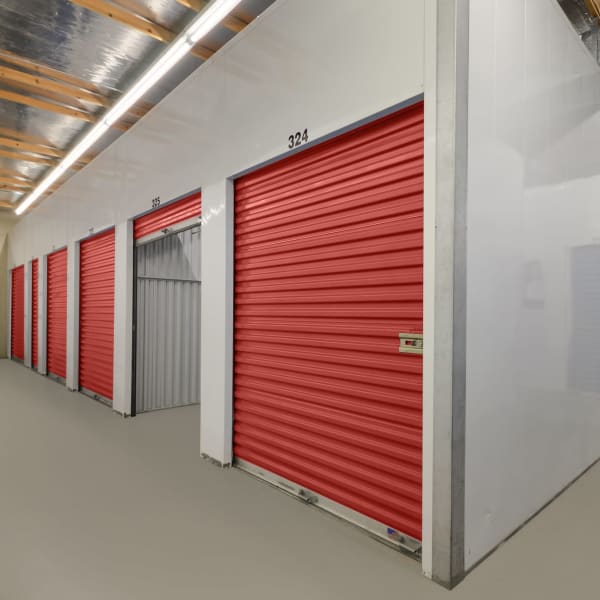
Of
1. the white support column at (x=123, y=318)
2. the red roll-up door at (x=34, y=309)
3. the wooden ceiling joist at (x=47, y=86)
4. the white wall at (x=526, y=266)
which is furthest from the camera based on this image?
the red roll-up door at (x=34, y=309)

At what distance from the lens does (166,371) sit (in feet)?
19.5

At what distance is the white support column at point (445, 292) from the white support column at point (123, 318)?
174 inches

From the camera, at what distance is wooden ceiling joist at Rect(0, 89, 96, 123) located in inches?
207

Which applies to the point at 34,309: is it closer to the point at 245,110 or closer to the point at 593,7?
the point at 245,110

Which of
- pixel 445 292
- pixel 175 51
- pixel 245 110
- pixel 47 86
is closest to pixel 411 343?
pixel 445 292

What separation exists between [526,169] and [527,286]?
2.61ft

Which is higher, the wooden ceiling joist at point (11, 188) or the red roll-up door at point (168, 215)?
the wooden ceiling joist at point (11, 188)

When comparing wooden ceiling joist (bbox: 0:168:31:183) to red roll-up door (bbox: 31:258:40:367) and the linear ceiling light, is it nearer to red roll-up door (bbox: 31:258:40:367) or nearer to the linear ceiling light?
red roll-up door (bbox: 31:258:40:367)

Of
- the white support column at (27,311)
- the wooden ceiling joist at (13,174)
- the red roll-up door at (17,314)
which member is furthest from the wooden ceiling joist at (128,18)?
the red roll-up door at (17,314)

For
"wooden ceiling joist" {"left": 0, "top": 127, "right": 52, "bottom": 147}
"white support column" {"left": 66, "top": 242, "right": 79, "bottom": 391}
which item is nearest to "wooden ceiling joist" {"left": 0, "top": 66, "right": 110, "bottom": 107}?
"wooden ceiling joist" {"left": 0, "top": 127, "right": 52, "bottom": 147}

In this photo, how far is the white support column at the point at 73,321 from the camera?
730cm

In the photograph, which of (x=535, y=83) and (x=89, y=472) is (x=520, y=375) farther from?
(x=89, y=472)

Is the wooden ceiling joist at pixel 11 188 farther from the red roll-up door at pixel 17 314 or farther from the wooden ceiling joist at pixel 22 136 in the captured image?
the wooden ceiling joist at pixel 22 136

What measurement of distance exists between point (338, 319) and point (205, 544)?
1656 mm
